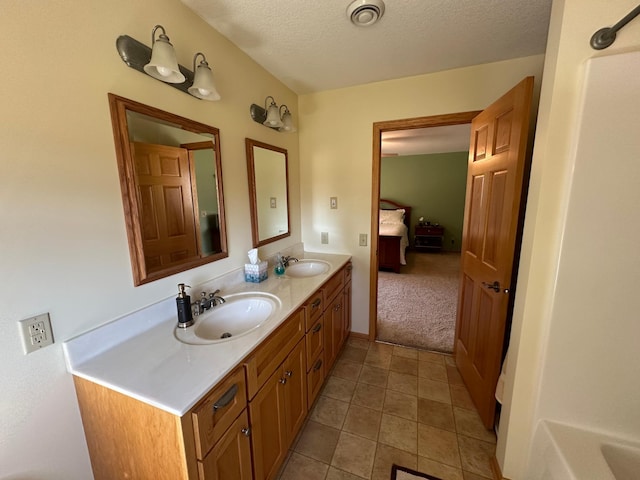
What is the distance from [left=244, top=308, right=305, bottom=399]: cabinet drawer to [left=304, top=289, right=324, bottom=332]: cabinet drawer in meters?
0.06

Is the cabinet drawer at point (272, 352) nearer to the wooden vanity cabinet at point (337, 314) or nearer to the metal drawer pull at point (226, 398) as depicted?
the metal drawer pull at point (226, 398)

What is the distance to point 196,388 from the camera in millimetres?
812

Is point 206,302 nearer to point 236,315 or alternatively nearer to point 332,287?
point 236,315

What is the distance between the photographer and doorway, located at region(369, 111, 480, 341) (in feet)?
6.75

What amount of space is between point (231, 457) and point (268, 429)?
→ 0.86 feet

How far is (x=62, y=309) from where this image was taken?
3.05 feet

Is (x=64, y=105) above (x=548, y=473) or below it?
above

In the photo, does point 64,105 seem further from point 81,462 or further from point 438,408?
point 438,408

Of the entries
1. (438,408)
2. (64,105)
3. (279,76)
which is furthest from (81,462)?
(279,76)

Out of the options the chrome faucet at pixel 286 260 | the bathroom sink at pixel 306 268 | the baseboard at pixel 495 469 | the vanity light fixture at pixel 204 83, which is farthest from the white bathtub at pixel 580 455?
the vanity light fixture at pixel 204 83

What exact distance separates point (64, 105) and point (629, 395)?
248 centimetres

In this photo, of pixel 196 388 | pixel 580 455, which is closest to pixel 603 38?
pixel 580 455

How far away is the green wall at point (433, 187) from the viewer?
587 centimetres

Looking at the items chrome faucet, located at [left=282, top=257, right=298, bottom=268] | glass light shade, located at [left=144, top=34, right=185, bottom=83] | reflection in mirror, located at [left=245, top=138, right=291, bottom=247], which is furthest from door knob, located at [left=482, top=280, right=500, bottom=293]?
glass light shade, located at [left=144, top=34, right=185, bottom=83]
